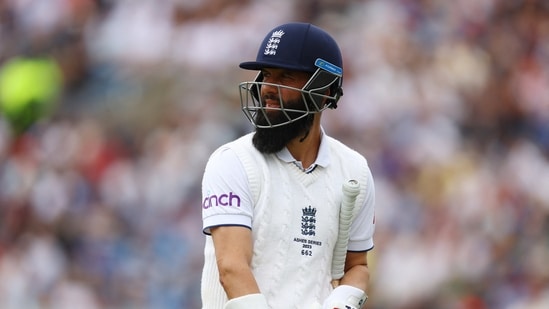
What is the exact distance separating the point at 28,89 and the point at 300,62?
5.88 metres

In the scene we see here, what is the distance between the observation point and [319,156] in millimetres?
4195

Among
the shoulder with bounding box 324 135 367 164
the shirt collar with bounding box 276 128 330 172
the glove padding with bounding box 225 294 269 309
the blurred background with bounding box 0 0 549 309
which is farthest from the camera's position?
the blurred background with bounding box 0 0 549 309

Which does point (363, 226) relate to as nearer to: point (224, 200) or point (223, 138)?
point (224, 200)

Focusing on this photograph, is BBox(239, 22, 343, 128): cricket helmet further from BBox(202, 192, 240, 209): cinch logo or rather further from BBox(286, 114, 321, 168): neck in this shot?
BBox(202, 192, 240, 209): cinch logo

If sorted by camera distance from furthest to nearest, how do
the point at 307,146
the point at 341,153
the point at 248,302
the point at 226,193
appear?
the point at 341,153 → the point at 307,146 → the point at 226,193 → the point at 248,302

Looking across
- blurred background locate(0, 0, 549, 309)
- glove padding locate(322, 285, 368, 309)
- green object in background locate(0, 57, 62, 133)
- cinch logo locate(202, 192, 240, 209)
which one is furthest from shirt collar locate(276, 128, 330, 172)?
green object in background locate(0, 57, 62, 133)

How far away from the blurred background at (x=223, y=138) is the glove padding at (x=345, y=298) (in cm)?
436

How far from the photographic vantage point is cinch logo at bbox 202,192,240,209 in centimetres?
390

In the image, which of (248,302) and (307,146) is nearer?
(248,302)

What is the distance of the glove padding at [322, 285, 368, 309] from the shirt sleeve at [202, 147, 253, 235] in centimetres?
40

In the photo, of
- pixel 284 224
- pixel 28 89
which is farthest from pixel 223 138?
pixel 284 224

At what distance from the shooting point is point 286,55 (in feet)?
13.2

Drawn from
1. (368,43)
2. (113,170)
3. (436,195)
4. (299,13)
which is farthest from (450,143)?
(113,170)

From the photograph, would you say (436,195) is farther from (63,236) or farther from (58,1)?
(58,1)
